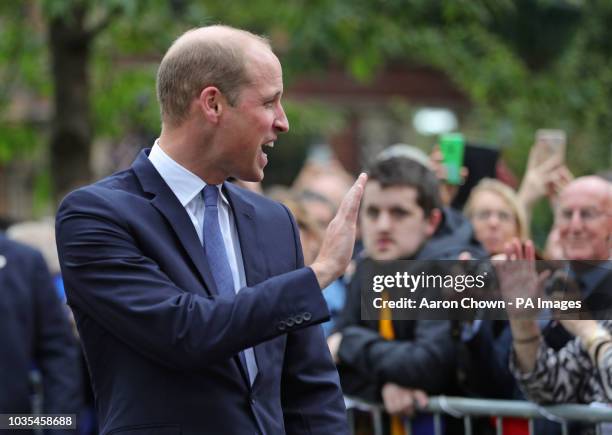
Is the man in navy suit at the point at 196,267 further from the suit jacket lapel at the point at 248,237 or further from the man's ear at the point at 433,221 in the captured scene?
the man's ear at the point at 433,221

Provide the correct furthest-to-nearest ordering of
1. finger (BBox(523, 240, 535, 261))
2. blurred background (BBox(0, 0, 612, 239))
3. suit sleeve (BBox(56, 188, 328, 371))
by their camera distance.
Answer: blurred background (BBox(0, 0, 612, 239)), finger (BBox(523, 240, 535, 261)), suit sleeve (BBox(56, 188, 328, 371))

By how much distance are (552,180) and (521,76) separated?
6575mm

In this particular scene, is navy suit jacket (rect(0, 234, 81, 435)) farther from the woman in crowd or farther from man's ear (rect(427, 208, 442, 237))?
the woman in crowd

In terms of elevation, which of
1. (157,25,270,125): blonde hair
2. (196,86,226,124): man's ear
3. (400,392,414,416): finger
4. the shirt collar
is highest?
(157,25,270,125): blonde hair

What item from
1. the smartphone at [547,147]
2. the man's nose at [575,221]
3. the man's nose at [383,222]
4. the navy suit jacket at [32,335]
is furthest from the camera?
the smartphone at [547,147]

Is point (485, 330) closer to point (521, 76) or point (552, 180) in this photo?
point (552, 180)

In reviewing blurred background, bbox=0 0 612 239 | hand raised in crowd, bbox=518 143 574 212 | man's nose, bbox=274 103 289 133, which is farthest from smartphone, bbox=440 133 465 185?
man's nose, bbox=274 103 289 133

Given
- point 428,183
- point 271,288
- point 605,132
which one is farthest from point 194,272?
point 605,132

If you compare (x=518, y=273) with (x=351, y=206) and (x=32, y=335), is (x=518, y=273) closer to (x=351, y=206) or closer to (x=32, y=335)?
(x=351, y=206)

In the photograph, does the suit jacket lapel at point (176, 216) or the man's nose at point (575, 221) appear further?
the man's nose at point (575, 221)

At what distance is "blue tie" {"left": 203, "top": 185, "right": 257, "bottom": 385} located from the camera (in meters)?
3.43

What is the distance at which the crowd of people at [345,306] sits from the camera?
327cm

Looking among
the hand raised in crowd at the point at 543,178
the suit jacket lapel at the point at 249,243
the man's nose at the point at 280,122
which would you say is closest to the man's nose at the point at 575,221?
the hand raised in crowd at the point at 543,178

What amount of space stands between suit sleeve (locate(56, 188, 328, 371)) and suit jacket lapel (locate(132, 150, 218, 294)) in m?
0.06
